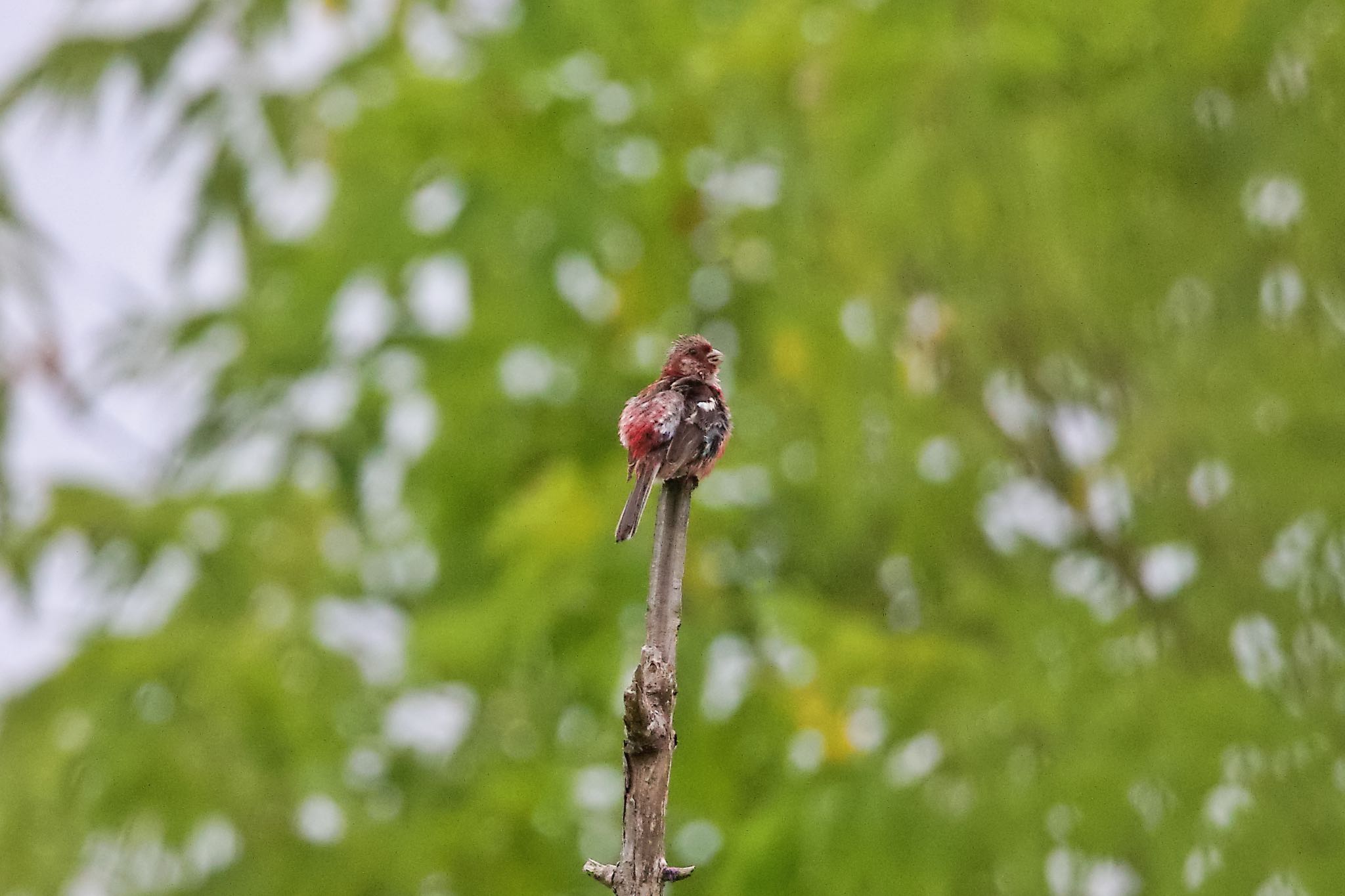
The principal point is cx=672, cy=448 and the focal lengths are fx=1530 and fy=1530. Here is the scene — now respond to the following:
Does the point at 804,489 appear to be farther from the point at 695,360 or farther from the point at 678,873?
the point at 678,873

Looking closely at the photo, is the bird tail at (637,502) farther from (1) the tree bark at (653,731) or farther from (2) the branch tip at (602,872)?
(2) the branch tip at (602,872)

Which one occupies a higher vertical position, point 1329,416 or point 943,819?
point 1329,416

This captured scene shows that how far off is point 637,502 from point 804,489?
4.78 metres

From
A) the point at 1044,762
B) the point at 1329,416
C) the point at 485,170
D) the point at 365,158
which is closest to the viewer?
the point at 1044,762

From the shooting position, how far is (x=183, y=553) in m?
7.95

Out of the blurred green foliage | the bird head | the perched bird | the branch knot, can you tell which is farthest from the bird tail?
the blurred green foliage

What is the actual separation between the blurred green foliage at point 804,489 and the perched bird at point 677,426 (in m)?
2.96

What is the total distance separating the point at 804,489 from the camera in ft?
22.9

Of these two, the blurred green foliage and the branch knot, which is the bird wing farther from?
the blurred green foliage

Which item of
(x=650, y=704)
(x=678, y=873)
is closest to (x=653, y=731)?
(x=650, y=704)

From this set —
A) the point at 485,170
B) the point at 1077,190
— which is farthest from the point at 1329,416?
the point at 485,170

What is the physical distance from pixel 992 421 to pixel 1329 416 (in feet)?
5.12

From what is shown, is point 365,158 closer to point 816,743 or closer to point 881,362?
point 881,362

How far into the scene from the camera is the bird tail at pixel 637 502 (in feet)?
7.01
